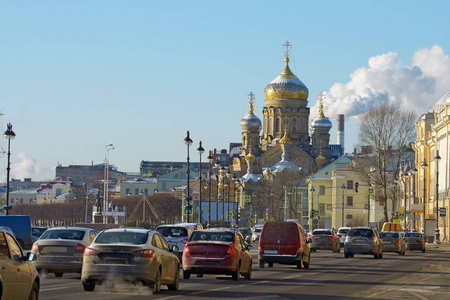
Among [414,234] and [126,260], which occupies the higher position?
[414,234]

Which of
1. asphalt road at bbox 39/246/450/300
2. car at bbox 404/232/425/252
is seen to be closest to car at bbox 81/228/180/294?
asphalt road at bbox 39/246/450/300

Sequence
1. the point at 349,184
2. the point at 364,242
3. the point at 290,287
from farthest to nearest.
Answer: the point at 349,184
the point at 364,242
the point at 290,287

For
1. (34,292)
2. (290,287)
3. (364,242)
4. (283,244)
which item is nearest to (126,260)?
(34,292)

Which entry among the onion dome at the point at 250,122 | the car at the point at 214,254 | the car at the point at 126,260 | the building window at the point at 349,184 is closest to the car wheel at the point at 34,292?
the car at the point at 126,260

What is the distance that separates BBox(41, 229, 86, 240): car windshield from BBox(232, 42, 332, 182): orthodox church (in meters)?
145

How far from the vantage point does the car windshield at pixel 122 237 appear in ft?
70.2

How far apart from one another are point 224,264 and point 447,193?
64133mm

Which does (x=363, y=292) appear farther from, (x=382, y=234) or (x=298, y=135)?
(x=298, y=135)

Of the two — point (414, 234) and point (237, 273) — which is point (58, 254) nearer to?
point (237, 273)

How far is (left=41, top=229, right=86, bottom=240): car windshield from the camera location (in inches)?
1094

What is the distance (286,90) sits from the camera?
17850cm

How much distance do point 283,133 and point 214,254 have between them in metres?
155

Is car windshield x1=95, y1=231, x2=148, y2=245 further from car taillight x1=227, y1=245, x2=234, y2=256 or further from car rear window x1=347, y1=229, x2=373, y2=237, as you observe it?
→ car rear window x1=347, y1=229, x2=373, y2=237

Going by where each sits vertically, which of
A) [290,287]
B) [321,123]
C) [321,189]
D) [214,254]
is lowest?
[290,287]
